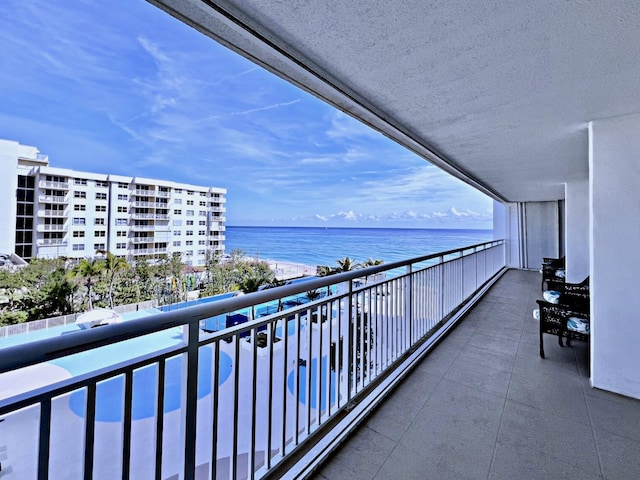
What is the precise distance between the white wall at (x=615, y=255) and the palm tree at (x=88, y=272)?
20.3m

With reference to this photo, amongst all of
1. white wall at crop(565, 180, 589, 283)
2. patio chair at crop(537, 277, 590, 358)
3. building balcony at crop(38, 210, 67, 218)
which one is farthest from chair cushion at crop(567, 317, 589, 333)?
building balcony at crop(38, 210, 67, 218)

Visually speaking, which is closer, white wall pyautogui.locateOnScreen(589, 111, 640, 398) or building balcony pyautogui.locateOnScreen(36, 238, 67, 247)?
white wall pyautogui.locateOnScreen(589, 111, 640, 398)

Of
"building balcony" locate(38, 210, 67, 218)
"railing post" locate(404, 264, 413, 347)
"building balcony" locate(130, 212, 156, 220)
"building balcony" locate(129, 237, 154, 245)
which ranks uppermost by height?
"building balcony" locate(130, 212, 156, 220)

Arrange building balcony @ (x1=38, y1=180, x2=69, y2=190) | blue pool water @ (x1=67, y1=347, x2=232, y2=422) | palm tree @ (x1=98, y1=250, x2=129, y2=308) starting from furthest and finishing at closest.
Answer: palm tree @ (x1=98, y1=250, x2=129, y2=308) → building balcony @ (x1=38, y1=180, x2=69, y2=190) → blue pool water @ (x1=67, y1=347, x2=232, y2=422)

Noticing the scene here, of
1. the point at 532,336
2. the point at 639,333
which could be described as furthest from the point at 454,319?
the point at 639,333

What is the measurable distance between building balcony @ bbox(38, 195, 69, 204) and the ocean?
17.4 m

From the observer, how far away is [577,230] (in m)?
5.41

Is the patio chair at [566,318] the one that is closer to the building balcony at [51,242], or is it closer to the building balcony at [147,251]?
the building balcony at [51,242]

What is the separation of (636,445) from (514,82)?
7.32 feet

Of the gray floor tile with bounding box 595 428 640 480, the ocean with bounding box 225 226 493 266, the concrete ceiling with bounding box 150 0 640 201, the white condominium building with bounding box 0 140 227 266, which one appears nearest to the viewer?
the concrete ceiling with bounding box 150 0 640 201

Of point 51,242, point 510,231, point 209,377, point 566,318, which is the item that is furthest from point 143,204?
point 566,318

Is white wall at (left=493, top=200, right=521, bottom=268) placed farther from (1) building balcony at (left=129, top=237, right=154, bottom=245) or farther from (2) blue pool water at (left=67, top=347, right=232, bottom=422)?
(1) building balcony at (left=129, top=237, right=154, bottom=245)

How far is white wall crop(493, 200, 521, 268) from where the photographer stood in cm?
885

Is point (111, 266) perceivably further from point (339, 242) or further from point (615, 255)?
point (339, 242)
